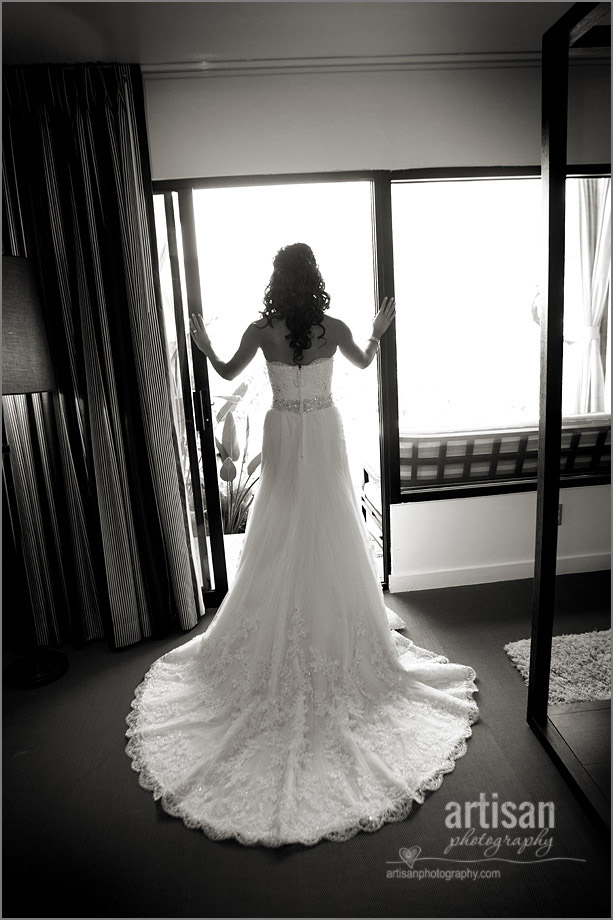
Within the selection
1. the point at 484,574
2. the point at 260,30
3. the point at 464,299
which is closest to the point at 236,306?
the point at 464,299

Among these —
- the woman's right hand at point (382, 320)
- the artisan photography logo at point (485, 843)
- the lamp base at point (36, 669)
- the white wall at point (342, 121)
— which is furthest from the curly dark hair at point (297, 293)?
the lamp base at point (36, 669)

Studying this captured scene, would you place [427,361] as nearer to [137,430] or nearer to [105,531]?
[137,430]

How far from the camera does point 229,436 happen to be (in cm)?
393

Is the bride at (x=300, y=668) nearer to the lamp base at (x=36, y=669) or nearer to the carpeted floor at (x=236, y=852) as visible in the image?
the carpeted floor at (x=236, y=852)

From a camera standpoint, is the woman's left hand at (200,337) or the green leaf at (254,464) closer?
the woman's left hand at (200,337)

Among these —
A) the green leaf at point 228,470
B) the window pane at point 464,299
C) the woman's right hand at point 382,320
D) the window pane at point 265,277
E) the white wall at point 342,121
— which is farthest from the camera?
the window pane at point 265,277

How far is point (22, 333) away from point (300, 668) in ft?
5.54

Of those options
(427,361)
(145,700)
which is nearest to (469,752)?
(145,700)

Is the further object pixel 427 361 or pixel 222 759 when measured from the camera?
pixel 427 361

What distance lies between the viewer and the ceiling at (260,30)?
2.12 metres

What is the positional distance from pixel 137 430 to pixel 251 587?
1.01m

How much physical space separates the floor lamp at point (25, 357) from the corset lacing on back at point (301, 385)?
0.96 metres

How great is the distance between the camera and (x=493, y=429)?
3.11m

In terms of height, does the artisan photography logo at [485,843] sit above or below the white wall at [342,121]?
below
